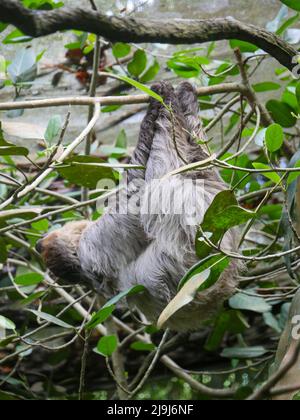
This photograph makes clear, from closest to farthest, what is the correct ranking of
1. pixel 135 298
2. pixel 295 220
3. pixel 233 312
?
pixel 295 220 < pixel 135 298 < pixel 233 312

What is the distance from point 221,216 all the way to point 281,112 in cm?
145

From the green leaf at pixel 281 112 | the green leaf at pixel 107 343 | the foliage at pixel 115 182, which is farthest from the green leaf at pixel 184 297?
the green leaf at pixel 281 112

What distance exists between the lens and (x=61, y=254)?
11.5 feet

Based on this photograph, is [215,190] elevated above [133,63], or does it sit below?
below

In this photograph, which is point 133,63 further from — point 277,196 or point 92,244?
point 277,196

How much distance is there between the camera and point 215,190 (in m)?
2.89

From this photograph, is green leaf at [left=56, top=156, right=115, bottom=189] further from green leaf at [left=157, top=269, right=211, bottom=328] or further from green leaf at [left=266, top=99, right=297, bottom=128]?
green leaf at [left=266, top=99, right=297, bottom=128]

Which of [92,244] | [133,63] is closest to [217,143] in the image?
[133,63]

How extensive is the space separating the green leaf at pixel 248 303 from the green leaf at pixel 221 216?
56.0 inches

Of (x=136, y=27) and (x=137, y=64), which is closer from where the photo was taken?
(x=136, y=27)

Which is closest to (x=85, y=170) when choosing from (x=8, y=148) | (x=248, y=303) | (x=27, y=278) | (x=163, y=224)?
(x=8, y=148)

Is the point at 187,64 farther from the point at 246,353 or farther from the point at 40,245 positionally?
the point at 246,353

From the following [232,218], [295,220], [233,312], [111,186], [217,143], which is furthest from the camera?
[217,143]
